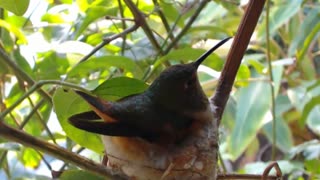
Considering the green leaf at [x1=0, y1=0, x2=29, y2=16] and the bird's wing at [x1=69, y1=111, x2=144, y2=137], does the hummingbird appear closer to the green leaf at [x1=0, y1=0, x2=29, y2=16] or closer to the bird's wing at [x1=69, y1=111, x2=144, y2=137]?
the bird's wing at [x1=69, y1=111, x2=144, y2=137]

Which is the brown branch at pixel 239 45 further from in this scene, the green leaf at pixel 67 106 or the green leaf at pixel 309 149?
the green leaf at pixel 309 149

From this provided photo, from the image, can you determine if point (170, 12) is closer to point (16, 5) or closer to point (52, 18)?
point (52, 18)

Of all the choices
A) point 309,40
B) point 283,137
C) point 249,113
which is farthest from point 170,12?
point 283,137

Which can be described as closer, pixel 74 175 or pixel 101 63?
pixel 74 175

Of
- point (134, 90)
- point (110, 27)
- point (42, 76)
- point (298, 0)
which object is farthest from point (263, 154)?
point (134, 90)

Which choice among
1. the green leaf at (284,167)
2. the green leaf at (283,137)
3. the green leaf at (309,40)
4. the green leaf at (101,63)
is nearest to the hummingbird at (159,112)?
the green leaf at (101,63)

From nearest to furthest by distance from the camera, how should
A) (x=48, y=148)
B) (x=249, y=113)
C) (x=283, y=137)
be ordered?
(x=48, y=148) < (x=249, y=113) < (x=283, y=137)

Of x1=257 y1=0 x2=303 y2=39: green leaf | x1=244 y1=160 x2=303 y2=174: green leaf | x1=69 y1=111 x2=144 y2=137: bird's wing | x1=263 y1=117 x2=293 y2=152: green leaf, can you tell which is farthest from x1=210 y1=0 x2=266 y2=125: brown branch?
x1=263 y1=117 x2=293 y2=152: green leaf
